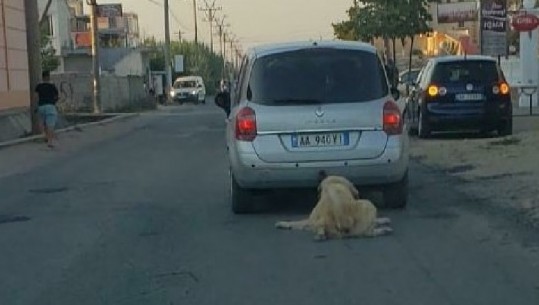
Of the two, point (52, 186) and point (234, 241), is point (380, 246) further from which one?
point (52, 186)

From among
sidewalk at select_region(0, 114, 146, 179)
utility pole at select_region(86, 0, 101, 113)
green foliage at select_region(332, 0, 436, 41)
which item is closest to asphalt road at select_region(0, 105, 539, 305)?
sidewalk at select_region(0, 114, 146, 179)

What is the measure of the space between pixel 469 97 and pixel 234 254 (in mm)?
13337

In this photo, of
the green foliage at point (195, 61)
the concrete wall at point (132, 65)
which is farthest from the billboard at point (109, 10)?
the green foliage at point (195, 61)

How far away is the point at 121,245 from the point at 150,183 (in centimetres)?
596

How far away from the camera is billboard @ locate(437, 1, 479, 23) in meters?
65.2

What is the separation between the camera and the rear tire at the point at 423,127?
74.1 ft

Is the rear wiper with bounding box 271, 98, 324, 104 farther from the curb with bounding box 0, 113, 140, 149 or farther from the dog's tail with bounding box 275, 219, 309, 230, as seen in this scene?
the curb with bounding box 0, 113, 140, 149

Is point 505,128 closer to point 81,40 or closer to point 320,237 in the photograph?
point 320,237

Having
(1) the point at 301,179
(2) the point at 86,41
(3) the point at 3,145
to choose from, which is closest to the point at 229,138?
(1) the point at 301,179

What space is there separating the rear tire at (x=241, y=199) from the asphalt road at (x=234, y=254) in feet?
0.76

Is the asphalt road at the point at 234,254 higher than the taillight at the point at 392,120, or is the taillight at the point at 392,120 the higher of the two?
the taillight at the point at 392,120

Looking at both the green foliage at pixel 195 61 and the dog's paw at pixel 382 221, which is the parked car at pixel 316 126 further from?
the green foliage at pixel 195 61

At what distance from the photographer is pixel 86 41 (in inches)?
3762

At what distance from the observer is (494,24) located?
102ft
